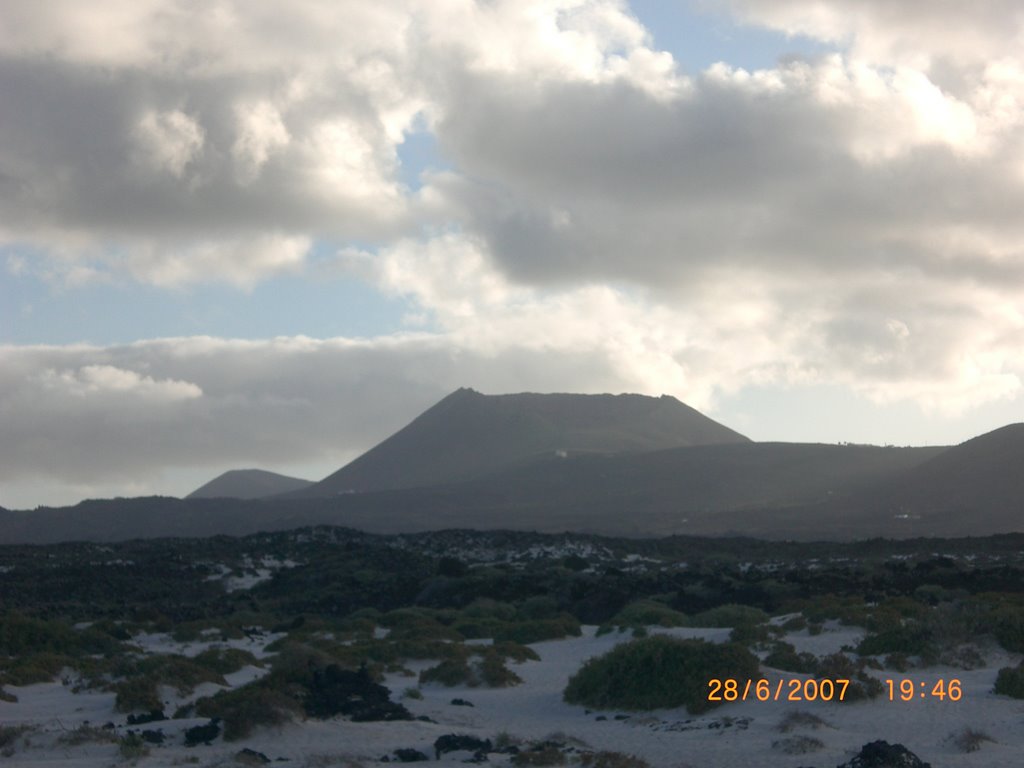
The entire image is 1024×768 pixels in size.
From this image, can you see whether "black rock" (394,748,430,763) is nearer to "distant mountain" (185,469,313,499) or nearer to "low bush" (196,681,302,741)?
"low bush" (196,681,302,741)

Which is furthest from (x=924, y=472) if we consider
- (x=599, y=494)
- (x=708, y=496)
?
(x=599, y=494)

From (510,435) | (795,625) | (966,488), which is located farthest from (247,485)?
(795,625)

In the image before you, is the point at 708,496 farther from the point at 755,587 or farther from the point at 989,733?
the point at 989,733

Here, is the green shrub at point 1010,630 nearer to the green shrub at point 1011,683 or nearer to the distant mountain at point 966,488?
the green shrub at point 1011,683

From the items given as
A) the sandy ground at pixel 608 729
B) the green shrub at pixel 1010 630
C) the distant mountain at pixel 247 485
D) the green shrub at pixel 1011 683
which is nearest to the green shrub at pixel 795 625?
the green shrub at pixel 1010 630


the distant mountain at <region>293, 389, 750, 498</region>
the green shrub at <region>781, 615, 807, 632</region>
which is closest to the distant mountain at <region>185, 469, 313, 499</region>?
the distant mountain at <region>293, 389, 750, 498</region>
